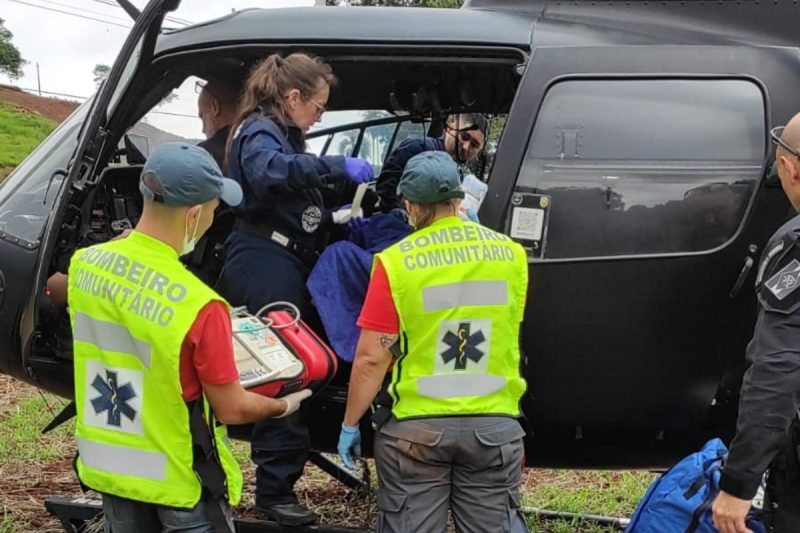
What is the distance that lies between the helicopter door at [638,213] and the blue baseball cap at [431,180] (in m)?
0.40

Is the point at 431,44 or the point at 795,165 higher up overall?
the point at 431,44

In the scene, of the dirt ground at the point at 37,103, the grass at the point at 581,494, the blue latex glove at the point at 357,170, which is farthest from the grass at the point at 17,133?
the blue latex glove at the point at 357,170

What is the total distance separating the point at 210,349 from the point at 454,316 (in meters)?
0.75

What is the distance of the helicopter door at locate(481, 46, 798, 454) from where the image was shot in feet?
8.85

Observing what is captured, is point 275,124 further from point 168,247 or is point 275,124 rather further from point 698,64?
point 698,64

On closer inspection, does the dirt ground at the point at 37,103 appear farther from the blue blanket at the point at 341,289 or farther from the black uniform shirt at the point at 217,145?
the blue blanket at the point at 341,289

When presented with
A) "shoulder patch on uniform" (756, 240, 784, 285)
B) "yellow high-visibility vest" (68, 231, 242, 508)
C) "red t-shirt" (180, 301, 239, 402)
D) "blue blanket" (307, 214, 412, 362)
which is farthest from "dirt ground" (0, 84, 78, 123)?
"shoulder patch on uniform" (756, 240, 784, 285)

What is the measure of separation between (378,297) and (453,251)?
10.4 inches

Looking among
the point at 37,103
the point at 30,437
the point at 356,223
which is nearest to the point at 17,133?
the point at 37,103

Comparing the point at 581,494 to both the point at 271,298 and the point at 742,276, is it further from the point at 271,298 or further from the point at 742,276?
the point at 271,298

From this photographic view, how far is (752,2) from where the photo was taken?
113 inches

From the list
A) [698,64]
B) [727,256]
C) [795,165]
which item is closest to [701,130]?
[698,64]

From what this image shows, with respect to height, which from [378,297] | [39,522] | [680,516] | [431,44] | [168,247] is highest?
[431,44]

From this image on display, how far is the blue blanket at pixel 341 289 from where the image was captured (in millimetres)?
2904
